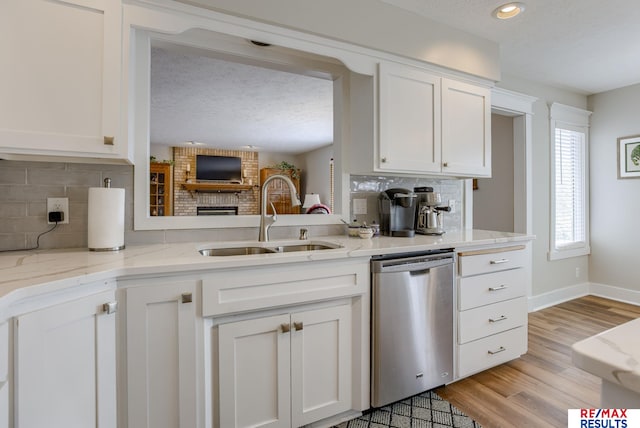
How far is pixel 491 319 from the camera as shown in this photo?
7.00 feet

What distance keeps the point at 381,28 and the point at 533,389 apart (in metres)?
2.43

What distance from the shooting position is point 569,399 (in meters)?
1.92

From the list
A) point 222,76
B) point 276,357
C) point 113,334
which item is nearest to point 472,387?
point 276,357

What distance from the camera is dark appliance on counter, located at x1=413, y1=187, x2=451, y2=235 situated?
2389 mm

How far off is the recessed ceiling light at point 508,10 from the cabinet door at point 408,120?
1.88 feet

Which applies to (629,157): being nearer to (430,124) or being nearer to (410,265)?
(430,124)

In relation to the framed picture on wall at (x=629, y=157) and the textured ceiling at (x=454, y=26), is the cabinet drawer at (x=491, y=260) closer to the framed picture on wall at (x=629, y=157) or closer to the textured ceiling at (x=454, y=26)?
the textured ceiling at (x=454, y=26)

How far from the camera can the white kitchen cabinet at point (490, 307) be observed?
6.61ft

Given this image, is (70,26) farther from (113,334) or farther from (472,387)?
(472,387)

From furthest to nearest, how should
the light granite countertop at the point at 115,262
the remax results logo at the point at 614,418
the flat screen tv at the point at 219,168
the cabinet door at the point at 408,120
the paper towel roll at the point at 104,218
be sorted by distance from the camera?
the flat screen tv at the point at 219,168, the cabinet door at the point at 408,120, the paper towel roll at the point at 104,218, the light granite countertop at the point at 115,262, the remax results logo at the point at 614,418

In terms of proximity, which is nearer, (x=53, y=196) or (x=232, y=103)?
(x=53, y=196)

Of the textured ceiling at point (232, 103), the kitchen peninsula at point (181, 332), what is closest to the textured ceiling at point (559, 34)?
the textured ceiling at point (232, 103)

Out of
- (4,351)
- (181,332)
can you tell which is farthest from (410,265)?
(4,351)

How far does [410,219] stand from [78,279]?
1966 mm
